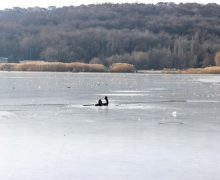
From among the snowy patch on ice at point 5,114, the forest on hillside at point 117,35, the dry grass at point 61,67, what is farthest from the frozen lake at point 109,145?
the forest on hillside at point 117,35

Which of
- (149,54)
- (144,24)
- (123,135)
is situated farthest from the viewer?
(144,24)

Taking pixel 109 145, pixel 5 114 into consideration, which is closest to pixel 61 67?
pixel 5 114

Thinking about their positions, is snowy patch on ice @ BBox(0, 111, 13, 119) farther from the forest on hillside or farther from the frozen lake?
the forest on hillside

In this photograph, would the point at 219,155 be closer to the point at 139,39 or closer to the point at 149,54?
the point at 149,54

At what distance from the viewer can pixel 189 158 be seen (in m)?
8.52

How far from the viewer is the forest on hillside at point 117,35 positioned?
327 ft

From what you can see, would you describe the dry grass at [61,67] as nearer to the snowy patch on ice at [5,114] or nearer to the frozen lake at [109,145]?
the snowy patch on ice at [5,114]

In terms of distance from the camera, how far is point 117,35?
117 m

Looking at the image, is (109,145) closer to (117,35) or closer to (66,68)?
(66,68)

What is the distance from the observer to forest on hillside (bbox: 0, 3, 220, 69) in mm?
99750

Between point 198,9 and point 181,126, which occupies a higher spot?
point 198,9

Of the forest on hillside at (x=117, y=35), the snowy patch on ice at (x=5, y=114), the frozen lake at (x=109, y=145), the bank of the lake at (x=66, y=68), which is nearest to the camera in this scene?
the frozen lake at (x=109, y=145)

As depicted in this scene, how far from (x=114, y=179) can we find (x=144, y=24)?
129m

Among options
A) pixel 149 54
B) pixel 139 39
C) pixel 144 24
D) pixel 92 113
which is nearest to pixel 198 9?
pixel 144 24
